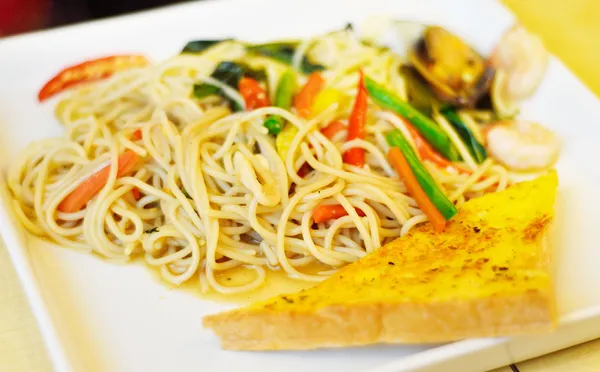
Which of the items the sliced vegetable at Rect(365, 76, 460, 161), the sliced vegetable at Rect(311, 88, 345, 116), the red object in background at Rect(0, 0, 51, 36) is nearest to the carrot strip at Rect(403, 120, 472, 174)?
the sliced vegetable at Rect(365, 76, 460, 161)

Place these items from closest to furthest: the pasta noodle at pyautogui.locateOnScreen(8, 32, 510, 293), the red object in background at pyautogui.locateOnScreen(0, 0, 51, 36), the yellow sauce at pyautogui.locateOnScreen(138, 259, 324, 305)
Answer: the yellow sauce at pyautogui.locateOnScreen(138, 259, 324, 305), the pasta noodle at pyautogui.locateOnScreen(8, 32, 510, 293), the red object in background at pyautogui.locateOnScreen(0, 0, 51, 36)

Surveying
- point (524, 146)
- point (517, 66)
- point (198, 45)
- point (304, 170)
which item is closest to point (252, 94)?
point (304, 170)

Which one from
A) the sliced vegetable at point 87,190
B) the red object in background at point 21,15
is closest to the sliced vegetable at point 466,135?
the sliced vegetable at point 87,190

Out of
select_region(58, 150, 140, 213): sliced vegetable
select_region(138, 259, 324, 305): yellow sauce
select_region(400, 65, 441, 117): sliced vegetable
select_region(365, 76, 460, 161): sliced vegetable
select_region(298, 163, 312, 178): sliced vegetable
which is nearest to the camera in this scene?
select_region(138, 259, 324, 305): yellow sauce

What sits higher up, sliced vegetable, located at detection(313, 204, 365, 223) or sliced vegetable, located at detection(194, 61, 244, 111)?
sliced vegetable, located at detection(194, 61, 244, 111)

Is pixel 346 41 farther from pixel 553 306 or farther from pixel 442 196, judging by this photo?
pixel 553 306

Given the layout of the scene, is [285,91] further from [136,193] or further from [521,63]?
[521,63]

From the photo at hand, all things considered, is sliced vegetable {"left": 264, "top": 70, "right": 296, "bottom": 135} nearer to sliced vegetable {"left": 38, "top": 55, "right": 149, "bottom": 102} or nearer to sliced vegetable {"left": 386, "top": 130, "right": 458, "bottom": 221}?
sliced vegetable {"left": 386, "top": 130, "right": 458, "bottom": 221}
